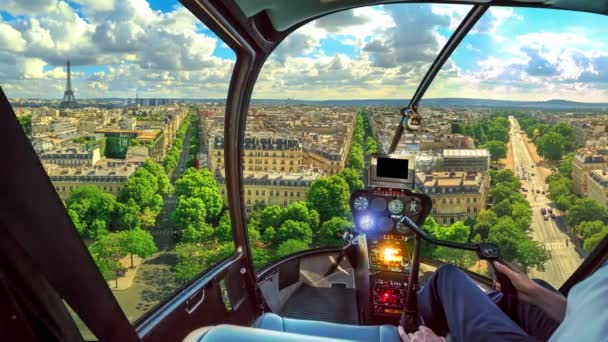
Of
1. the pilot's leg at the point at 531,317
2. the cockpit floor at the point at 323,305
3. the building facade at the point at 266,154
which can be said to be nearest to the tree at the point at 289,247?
the cockpit floor at the point at 323,305

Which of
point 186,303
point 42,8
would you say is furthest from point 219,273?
point 42,8

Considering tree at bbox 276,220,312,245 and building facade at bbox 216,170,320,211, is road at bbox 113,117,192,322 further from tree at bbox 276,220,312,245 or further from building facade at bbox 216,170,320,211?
tree at bbox 276,220,312,245

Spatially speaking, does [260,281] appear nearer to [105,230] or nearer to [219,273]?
[219,273]

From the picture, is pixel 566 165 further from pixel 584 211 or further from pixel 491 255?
pixel 491 255

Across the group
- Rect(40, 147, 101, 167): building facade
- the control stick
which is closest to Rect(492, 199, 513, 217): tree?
the control stick

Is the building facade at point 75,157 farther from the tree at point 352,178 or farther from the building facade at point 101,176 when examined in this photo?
the tree at point 352,178

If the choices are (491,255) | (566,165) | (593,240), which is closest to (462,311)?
(491,255)
